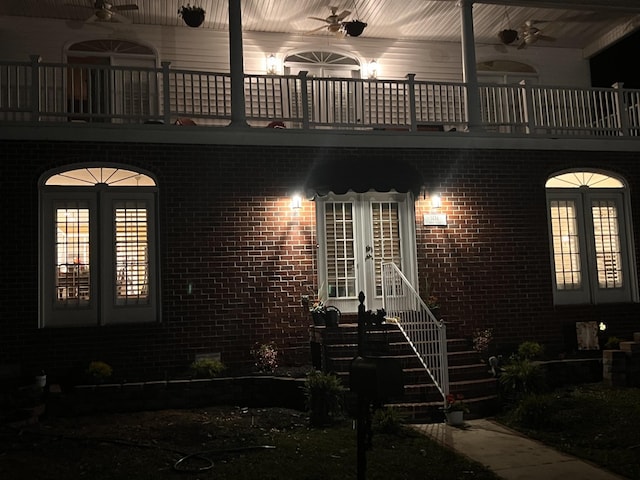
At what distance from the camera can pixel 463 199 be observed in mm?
11562

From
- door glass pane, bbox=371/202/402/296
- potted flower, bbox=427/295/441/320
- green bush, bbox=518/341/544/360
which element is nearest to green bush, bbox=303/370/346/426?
potted flower, bbox=427/295/441/320

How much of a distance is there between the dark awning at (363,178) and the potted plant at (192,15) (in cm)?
427

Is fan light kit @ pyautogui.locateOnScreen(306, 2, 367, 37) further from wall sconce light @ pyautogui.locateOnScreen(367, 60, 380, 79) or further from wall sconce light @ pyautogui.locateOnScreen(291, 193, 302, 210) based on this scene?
wall sconce light @ pyautogui.locateOnScreen(291, 193, 302, 210)

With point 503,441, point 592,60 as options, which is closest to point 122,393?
point 503,441

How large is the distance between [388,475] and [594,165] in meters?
8.51

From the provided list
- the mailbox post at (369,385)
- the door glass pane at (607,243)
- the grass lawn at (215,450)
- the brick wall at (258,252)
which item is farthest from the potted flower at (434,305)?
the mailbox post at (369,385)

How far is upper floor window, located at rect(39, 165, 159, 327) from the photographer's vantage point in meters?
10.1

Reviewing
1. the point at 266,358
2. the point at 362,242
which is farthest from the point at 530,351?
the point at 266,358

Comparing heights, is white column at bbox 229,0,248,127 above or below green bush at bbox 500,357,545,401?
above

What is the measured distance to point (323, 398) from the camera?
8.10 metres

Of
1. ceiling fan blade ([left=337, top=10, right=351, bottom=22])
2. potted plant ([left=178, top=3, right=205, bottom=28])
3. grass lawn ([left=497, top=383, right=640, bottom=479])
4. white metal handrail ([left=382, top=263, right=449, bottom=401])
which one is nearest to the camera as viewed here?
grass lawn ([left=497, top=383, right=640, bottom=479])

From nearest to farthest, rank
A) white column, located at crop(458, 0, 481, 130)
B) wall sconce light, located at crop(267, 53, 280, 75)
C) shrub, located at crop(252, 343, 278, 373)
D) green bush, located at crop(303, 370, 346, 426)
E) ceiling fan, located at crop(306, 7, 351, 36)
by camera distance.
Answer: green bush, located at crop(303, 370, 346, 426) → shrub, located at crop(252, 343, 278, 373) → white column, located at crop(458, 0, 481, 130) → ceiling fan, located at crop(306, 7, 351, 36) → wall sconce light, located at crop(267, 53, 280, 75)

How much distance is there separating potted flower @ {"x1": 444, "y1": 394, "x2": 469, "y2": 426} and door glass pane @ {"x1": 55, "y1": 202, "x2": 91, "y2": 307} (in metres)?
5.84

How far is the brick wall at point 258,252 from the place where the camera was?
9883mm
